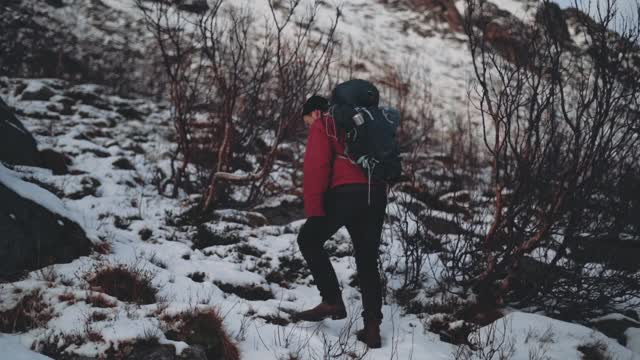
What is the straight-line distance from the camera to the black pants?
268 centimetres

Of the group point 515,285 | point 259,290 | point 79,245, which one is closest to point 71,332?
point 79,245

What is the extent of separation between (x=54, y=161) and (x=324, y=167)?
5.21m

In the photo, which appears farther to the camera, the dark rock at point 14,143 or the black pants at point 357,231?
the dark rock at point 14,143

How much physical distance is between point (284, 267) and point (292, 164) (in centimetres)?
404

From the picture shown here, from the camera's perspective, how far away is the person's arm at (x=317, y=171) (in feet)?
8.88

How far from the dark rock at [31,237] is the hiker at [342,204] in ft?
6.66

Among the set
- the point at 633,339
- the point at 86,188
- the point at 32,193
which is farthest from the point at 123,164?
the point at 633,339

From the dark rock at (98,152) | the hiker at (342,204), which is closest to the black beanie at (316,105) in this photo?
the hiker at (342,204)

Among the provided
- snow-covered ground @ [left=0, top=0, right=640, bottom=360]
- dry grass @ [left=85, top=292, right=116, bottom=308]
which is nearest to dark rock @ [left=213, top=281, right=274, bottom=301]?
snow-covered ground @ [left=0, top=0, right=640, bottom=360]

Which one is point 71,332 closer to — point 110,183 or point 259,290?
point 259,290

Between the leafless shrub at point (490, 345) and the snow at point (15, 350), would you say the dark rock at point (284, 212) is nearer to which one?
the leafless shrub at point (490, 345)

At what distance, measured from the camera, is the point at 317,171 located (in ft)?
8.88

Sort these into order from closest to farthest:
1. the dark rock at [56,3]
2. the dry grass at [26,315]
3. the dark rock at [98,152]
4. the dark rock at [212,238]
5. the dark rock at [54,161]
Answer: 1. the dry grass at [26,315]
2. the dark rock at [212,238]
3. the dark rock at [54,161]
4. the dark rock at [98,152]
5. the dark rock at [56,3]

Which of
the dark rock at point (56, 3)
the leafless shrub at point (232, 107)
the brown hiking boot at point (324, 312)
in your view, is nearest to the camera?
the brown hiking boot at point (324, 312)
